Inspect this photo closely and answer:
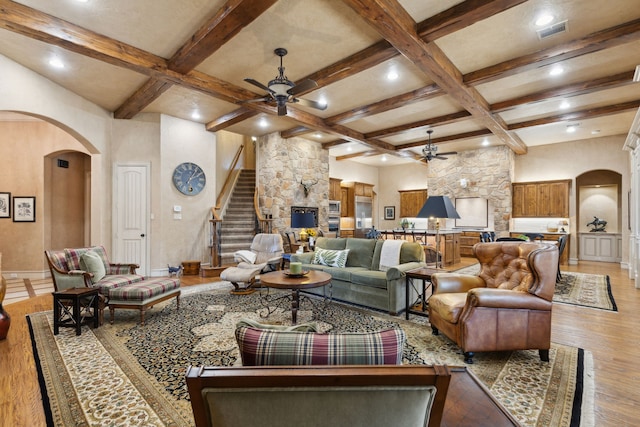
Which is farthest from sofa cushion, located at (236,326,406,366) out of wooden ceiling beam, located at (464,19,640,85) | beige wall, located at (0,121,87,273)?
beige wall, located at (0,121,87,273)

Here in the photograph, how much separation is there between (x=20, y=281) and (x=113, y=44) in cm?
520

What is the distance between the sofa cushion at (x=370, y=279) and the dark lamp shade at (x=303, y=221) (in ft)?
11.5

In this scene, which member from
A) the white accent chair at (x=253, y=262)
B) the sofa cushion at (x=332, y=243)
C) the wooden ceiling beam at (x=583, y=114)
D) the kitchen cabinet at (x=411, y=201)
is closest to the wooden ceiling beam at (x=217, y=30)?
the white accent chair at (x=253, y=262)

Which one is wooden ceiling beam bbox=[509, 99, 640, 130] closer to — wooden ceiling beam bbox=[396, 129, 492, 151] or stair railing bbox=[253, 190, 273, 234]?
wooden ceiling beam bbox=[396, 129, 492, 151]

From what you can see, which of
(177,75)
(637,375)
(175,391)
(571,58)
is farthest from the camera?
(177,75)

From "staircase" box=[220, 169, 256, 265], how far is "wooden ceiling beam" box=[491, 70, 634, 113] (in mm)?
6033

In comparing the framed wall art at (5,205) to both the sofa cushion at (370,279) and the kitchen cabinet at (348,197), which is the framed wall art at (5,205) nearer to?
the sofa cushion at (370,279)

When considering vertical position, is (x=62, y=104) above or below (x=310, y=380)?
above

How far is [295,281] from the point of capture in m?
3.53

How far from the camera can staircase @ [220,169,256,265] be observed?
7.39m

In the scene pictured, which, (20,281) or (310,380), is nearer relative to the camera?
(310,380)

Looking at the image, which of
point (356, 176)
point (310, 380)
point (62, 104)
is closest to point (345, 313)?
point (310, 380)

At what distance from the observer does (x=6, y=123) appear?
627 cm

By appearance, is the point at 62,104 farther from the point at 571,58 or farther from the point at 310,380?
the point at 571,58
